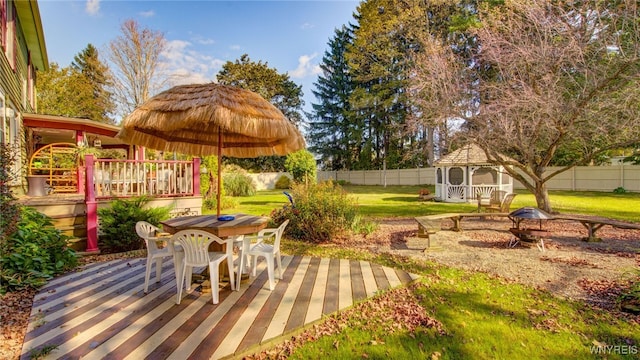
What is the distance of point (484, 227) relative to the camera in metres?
8.45

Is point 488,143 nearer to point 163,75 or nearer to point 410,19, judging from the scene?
point 410,19

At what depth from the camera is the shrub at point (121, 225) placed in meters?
5.92

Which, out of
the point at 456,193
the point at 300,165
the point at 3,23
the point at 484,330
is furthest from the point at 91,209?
the point at 456,193

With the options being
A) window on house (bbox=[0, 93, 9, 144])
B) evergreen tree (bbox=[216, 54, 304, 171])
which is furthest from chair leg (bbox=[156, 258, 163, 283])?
evergreen tree (bbox=[216, 54, 304, 171])

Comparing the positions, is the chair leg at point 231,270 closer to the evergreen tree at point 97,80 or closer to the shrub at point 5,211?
the shrub at point 5,211

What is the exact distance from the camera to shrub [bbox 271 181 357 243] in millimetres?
6938

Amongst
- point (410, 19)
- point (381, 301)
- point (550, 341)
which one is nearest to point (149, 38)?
point (410, 19)

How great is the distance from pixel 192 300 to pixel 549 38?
9.17m

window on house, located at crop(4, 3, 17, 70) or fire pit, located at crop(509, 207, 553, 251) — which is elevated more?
window on house, located at crop(4, 3, 17, 70)

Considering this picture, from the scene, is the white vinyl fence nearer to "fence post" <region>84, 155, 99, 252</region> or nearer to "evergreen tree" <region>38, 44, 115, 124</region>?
"fence post" <region>84, 155, 99, 252</region>

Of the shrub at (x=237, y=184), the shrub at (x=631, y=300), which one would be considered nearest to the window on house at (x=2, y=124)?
the shrub at (x=631, y=300)

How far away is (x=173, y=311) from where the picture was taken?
3.07m

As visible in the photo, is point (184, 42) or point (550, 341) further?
point (184, 42)

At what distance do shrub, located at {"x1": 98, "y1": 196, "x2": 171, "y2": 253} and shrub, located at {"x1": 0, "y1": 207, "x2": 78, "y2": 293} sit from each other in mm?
935
